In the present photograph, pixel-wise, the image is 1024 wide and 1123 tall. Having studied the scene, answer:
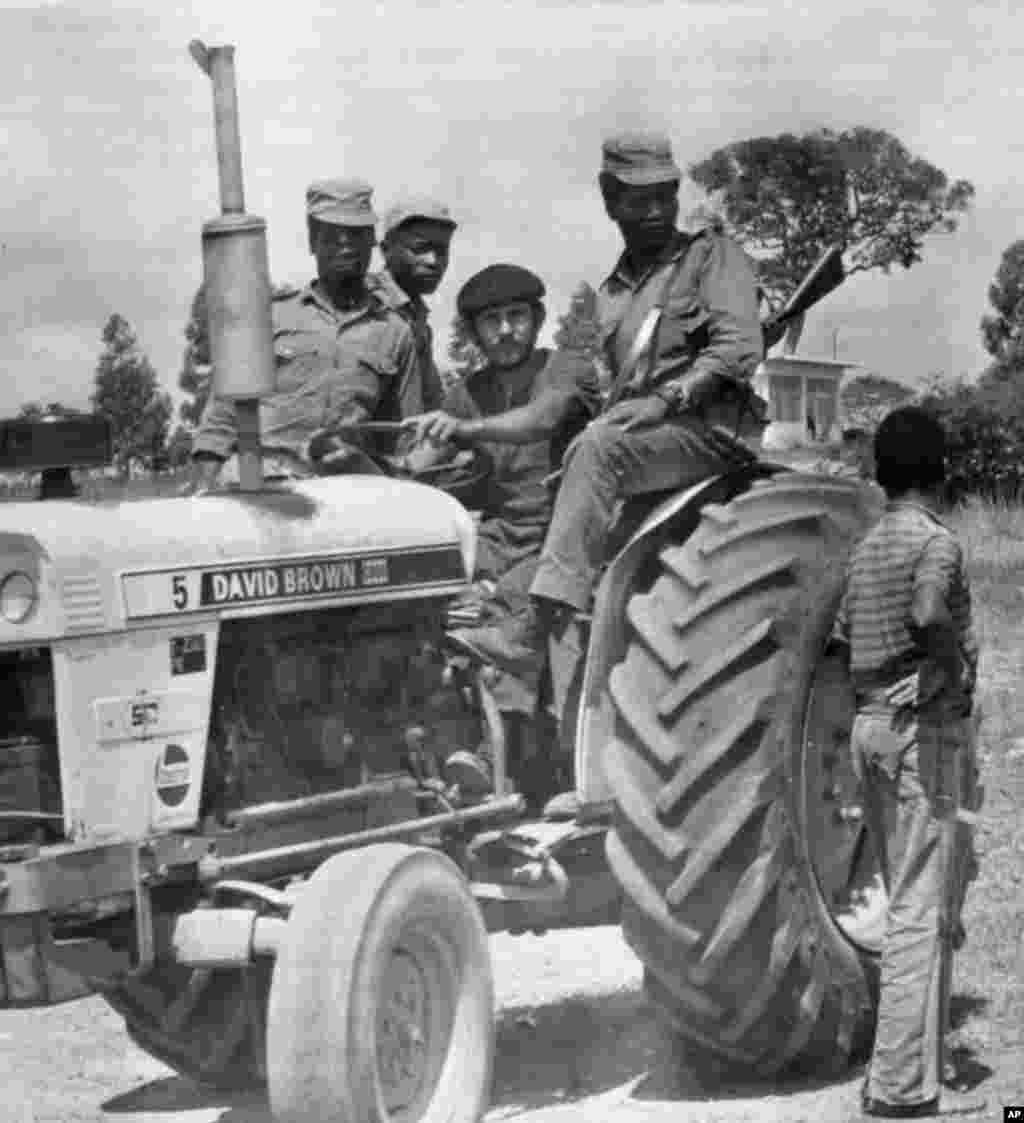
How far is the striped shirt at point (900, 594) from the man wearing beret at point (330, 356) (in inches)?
68.9

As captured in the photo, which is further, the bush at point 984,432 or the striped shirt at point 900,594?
the bush at point 984,432

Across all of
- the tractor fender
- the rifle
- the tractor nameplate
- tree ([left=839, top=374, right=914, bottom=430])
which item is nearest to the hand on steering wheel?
the tractor nameplate

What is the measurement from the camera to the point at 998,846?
9.37 meters

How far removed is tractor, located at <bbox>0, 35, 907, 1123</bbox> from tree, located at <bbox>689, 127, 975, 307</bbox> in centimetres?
2108

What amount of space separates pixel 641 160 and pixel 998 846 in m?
3.63

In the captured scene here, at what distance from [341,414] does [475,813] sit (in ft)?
4.59

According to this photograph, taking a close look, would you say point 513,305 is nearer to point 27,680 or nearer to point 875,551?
point 875,551

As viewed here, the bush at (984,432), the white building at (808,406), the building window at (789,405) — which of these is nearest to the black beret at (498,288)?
the white building at (808,406)

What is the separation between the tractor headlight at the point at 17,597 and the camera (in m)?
5.48

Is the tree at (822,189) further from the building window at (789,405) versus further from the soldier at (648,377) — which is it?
the soldier at (648,377)

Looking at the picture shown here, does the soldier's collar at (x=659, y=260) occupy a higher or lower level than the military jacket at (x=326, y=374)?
higher

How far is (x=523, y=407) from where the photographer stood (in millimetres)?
6961

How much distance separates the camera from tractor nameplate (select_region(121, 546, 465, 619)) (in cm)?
577

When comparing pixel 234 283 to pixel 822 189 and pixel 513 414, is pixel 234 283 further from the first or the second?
pixel 822 189
